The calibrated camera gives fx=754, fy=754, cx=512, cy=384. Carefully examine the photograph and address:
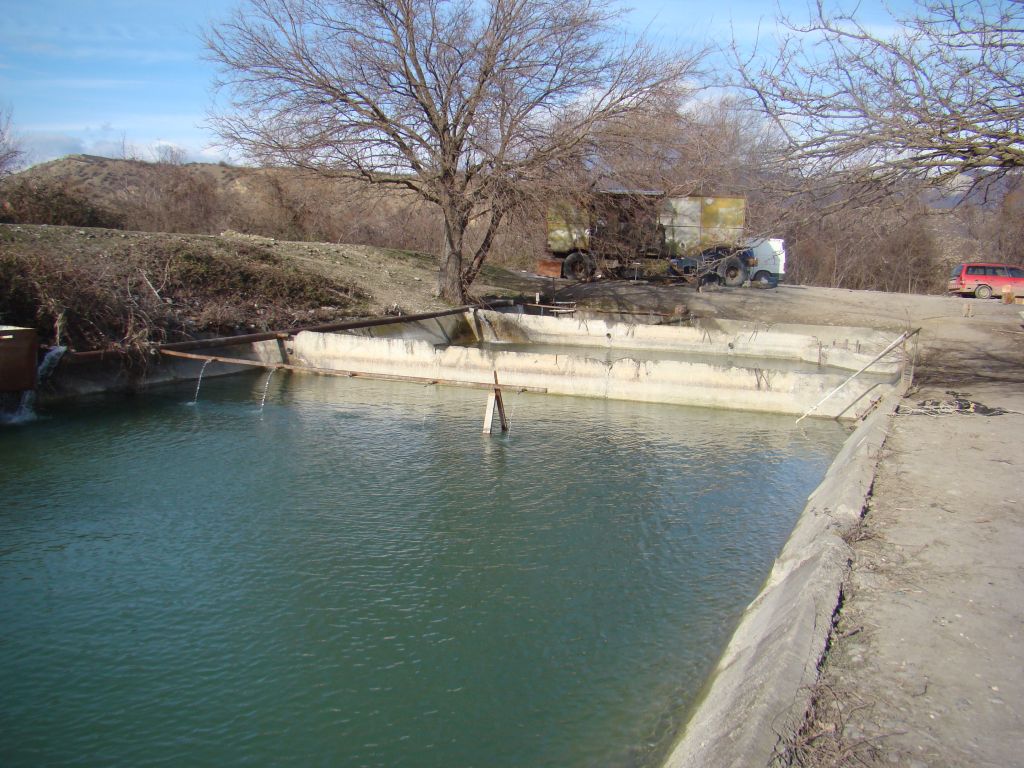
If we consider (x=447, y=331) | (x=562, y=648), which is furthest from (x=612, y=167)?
(x=562, y=648)

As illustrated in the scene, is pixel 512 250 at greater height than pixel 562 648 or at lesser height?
greater

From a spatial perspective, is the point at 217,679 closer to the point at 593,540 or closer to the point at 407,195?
the point at 593,540

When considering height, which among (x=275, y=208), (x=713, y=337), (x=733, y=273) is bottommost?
(x=713, y=337)

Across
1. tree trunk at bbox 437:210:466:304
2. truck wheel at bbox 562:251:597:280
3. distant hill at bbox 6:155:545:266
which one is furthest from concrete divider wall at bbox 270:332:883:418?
truck wheel at bbox 562:251:597:280

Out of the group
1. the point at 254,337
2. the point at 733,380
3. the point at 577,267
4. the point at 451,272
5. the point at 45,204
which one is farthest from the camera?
the point at 577,267

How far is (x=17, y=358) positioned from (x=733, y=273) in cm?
2143

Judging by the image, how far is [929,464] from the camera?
7.36m

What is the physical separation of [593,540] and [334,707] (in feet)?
10.6

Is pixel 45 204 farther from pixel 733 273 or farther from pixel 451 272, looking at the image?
pixel 733 273

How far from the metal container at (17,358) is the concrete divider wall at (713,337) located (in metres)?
11.0

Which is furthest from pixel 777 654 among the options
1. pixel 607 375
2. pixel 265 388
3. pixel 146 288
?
pixel 146 288

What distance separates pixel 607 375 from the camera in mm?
12898

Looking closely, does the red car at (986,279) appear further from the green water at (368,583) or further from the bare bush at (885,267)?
the green water at (368,583)

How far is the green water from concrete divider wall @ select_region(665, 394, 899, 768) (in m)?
0.42
